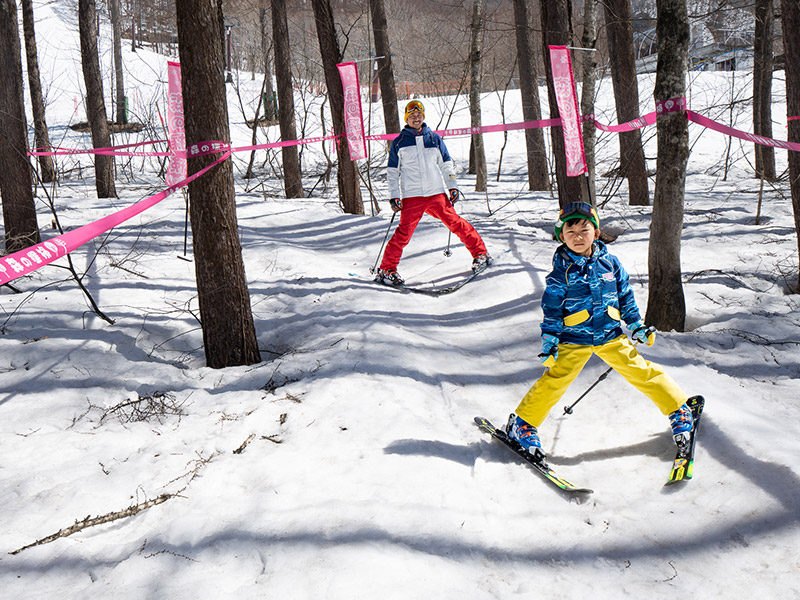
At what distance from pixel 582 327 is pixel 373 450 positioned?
136cm

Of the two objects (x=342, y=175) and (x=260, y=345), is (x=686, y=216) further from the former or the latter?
Answer: (x=260, y=345)

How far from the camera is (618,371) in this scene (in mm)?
3279

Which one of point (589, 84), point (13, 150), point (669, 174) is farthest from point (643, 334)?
point (13, 150)

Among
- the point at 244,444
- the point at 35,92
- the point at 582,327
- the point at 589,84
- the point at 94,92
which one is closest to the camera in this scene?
the point at 582,327

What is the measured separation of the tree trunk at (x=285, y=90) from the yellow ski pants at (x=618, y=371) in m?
11.5

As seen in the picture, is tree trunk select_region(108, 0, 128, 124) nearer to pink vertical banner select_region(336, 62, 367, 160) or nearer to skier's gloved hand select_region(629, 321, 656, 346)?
pink vertical banner select_region(336, 62, 367, 160)

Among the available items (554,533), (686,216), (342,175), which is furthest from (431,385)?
(686,216)

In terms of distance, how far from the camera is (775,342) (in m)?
4.57

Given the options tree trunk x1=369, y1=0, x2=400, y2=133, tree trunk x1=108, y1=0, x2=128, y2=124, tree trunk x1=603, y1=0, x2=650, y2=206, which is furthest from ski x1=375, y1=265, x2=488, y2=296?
tree trunk x1=108, y1=0, x2=128, y2=124

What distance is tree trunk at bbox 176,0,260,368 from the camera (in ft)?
13.7

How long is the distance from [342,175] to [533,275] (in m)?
5.22

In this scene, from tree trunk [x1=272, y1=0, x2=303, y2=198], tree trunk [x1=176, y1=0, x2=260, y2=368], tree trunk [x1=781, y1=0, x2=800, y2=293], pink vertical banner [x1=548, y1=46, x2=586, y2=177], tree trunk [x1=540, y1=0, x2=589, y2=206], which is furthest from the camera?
tree trunk [x1=272, y1=0, x2=303, y2=198]

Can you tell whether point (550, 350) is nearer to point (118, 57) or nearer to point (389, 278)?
point (389, 278)

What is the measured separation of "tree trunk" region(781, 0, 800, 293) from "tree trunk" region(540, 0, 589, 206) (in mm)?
2397
